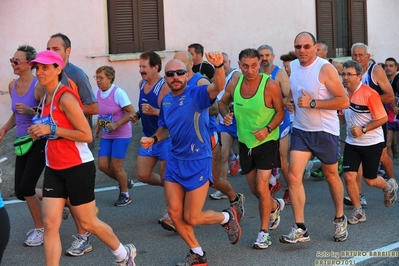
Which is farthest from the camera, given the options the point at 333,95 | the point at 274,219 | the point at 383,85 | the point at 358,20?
the point at 358,20

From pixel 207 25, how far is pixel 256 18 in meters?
1.42

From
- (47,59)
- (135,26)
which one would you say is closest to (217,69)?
(47,59)

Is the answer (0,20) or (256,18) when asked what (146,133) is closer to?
(0,20)

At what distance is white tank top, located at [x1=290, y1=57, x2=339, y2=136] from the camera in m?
7.59

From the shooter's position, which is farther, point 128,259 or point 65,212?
point 65,212

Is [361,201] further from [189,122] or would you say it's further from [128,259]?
[128,259]

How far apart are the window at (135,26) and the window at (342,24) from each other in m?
4.97

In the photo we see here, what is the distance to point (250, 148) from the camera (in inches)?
297

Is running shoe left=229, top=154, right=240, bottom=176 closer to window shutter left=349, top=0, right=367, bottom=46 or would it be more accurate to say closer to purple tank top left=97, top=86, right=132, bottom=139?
purple tank top left=97, top=86, right=132, bottom=139

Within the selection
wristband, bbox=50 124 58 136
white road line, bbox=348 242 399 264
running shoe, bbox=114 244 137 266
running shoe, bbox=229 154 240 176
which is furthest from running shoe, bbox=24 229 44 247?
running shoe, bbox=229 154 240 176

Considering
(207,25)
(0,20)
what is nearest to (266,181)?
(0,20)

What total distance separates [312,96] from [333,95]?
0.73ft

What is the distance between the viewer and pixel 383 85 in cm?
929

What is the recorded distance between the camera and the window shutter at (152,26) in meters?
13.7
